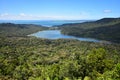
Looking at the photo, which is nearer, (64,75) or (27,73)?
(64,75)

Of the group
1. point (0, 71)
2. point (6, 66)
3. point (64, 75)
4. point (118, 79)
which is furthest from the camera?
point (6, 66)

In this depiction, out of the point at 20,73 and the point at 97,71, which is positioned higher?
the point at 97,71

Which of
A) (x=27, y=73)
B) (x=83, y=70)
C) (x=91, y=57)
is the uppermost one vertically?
(x=91, y=57)

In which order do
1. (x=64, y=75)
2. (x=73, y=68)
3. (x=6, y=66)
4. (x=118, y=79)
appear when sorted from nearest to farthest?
(x=118, y=79) → (x=64, y=75) → (x=73, y=68) → (x=6, y=66)

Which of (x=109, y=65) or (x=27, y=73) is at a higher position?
(x=109, y=65)

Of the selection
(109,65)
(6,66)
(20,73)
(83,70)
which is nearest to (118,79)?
(109,65)

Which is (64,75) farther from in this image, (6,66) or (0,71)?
(6,66)

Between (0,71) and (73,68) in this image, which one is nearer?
(73,68)

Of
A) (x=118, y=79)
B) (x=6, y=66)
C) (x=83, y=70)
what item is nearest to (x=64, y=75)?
(x=83, y=70)

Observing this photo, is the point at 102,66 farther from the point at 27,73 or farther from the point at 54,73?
the point at 27,73
